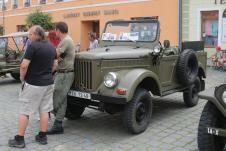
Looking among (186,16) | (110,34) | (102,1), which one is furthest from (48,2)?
(110,34)

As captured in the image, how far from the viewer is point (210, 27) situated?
16.2 m

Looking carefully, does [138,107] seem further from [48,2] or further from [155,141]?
[48,2]

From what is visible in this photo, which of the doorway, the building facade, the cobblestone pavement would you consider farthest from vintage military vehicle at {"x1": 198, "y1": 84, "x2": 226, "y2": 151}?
the doorway

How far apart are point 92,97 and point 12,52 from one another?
710cm

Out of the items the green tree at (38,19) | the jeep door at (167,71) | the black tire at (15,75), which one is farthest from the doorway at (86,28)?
the jeep door at (167,71)

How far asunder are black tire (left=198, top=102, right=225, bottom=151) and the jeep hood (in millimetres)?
1913

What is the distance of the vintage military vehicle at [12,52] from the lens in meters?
11.6

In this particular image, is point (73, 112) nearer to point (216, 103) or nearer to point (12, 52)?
point (216, 103)

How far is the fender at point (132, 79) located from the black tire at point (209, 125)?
130 centimetres

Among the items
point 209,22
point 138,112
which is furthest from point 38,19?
point 138,112

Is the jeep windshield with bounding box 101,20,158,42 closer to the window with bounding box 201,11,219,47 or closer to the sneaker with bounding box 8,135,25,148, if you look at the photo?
the sneaker with bounding box 8,135,25,148

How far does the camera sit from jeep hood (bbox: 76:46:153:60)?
576 cm

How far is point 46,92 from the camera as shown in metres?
5.40

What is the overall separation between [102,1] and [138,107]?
621 inches
